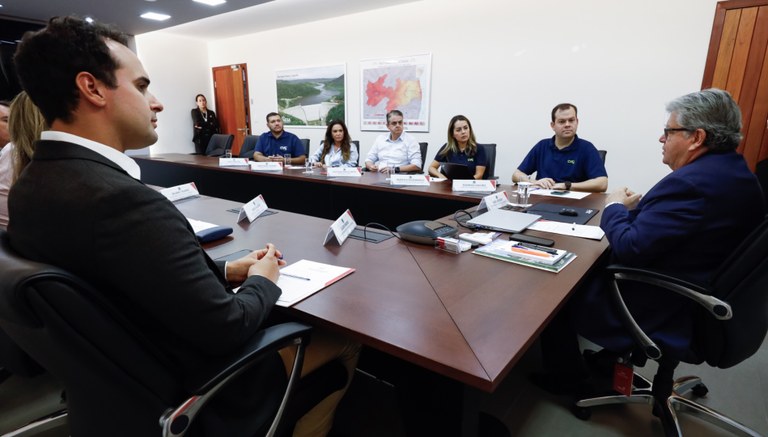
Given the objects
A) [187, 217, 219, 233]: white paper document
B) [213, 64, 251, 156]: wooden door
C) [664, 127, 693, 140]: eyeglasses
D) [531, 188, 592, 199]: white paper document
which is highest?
[213, 64, 251, 156]: wooden door

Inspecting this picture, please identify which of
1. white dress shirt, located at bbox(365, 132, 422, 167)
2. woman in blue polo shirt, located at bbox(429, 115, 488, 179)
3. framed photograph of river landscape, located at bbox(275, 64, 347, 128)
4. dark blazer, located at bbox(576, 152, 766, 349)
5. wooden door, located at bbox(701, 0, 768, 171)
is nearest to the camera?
dark blazer, located at bbox(576, 152, 766, 349)

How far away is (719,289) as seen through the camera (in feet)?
3.75

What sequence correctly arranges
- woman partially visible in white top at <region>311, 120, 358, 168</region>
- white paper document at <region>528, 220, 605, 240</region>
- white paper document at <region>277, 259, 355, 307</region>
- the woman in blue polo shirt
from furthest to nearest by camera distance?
woman partially visible in white top at <region>311, 120, 358, 168</region>
the woman in blue polo shirt
white paper document at <region>528, 220, 605, 240</region>
white paper document at <region>277, 259, 355, 307</region>

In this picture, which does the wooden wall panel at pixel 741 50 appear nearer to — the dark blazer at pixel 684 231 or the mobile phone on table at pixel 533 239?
the dark blazer at pixel 684 231

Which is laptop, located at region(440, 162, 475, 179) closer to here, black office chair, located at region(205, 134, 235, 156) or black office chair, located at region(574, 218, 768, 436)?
black office chair, located at region(574, 218, 768, 436)

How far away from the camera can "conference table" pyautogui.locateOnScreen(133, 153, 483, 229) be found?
2.64 metres

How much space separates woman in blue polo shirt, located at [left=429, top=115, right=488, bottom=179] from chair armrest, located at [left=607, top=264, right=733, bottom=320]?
2200 mm

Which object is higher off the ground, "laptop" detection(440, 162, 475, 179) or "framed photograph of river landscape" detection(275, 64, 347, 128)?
"framed photograph of river landscape" detection(275, 64, 347, 128)

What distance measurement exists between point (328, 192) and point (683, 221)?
2437mm

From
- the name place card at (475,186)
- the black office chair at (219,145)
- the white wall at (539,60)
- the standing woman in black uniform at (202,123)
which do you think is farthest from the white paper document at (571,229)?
the standing woman in black uniform at (202,123)

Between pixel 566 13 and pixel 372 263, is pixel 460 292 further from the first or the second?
pixel 566 13

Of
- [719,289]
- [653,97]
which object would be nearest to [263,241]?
[719,289]

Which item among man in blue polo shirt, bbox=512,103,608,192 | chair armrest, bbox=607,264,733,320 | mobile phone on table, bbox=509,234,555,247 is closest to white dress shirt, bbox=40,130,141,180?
mobile phone on table, bbox=509,234,555,247

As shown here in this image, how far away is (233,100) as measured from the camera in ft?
23.6
